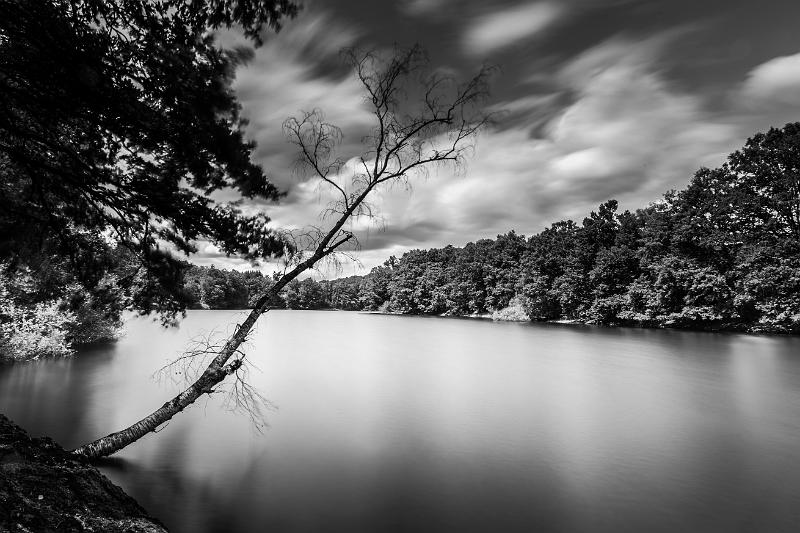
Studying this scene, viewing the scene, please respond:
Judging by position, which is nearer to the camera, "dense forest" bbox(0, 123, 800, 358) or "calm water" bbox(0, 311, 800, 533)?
"calm water" bbox(0, 311, 800, 533)

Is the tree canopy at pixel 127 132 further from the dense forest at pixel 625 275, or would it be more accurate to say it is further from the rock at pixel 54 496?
the rock at pixel 54 496

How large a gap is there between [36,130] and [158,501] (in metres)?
6.77

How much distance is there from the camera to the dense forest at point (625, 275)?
9.08 m

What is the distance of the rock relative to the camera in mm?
3580

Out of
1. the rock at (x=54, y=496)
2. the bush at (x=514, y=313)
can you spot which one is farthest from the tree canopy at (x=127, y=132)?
the bush at (x=514, y=313)

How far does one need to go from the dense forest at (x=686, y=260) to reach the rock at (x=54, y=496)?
363 cm

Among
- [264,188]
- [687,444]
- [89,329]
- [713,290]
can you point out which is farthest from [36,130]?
[713,290]

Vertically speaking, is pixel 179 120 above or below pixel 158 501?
above

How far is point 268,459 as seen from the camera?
9969mm

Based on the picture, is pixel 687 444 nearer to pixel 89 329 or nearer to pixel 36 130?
pixel 36 130

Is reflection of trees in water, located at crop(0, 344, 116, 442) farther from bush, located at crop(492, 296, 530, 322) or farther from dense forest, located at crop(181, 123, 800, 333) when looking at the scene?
bush, located at crop(492, 296, 530, 322)

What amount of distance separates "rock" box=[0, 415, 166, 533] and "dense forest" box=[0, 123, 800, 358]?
3315 mm

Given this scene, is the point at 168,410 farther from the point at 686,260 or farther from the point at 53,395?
the point at 686,260

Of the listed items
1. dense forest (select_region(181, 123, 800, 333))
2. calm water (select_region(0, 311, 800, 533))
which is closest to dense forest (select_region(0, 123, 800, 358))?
dense forest (select_region(181, 123, 800, 333))
